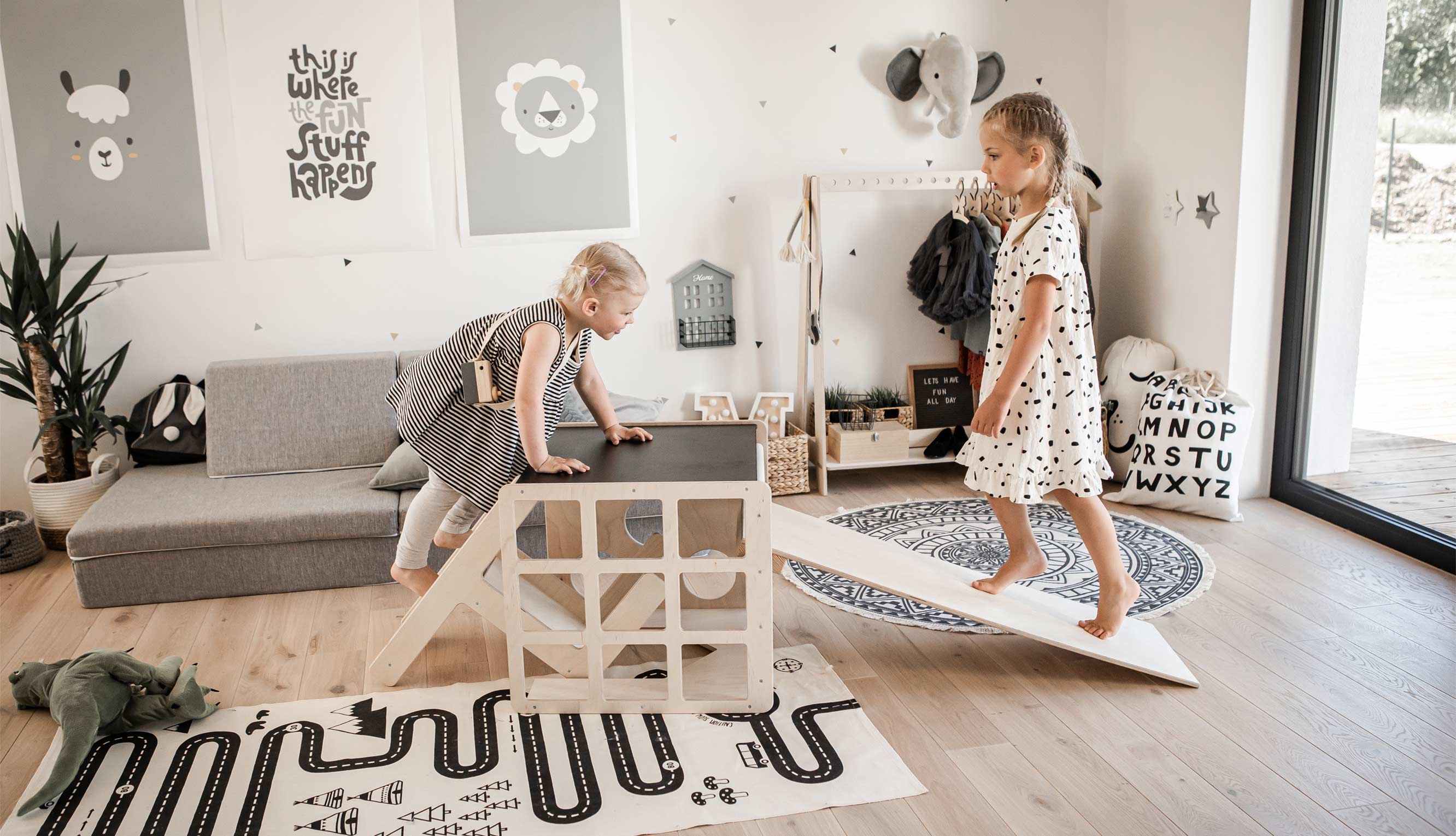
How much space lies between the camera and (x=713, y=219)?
384cm

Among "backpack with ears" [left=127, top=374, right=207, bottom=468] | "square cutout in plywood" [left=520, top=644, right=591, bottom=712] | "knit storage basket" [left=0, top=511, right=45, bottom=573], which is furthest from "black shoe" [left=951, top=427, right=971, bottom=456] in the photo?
"knit storage basket" [left=0, top=511, right=45, bottom=573]

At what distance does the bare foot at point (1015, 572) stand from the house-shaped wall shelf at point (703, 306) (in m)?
1.67

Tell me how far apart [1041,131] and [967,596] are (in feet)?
3.49

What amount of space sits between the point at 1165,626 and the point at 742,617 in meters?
1.07

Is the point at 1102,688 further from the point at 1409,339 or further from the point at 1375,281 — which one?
the point at 1375,281

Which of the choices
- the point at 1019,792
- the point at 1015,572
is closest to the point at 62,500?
the point at 1015,572

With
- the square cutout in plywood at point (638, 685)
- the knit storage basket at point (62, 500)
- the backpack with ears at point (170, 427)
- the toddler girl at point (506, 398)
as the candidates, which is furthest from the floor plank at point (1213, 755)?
the knit storage basket at point (62, 500)

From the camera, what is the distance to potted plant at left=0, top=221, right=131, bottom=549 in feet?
10.4

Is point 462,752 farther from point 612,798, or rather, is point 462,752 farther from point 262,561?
point 262,561

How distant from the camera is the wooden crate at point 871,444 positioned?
12.5 ft

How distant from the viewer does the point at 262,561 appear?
2.91 metres

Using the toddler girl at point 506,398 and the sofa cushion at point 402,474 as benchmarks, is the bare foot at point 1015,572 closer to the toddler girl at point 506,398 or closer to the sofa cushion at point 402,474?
the toddler girl at point 506,398

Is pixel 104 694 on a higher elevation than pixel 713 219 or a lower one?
lower

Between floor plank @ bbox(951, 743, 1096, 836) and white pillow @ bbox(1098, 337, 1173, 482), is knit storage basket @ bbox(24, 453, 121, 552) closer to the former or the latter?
floor plank @ bbox(951, 743, 1096, 836)
